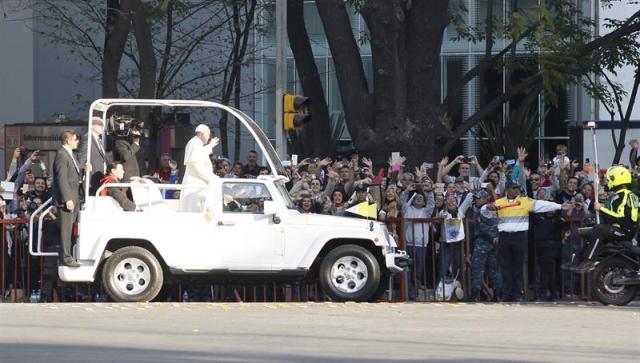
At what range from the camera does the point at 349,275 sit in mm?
18594

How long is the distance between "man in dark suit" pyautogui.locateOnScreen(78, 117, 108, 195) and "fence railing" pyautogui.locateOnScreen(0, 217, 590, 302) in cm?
144

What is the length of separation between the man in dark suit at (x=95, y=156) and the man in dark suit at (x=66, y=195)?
16cm

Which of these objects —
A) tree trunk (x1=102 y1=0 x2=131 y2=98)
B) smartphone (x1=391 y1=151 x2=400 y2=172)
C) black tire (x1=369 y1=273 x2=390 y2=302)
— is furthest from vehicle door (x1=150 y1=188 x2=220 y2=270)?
tree trunk (x1=102 y1=0 x2=131 y2=98)

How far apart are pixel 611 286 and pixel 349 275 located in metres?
3.22

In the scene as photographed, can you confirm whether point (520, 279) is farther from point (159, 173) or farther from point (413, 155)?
point (159, 173)

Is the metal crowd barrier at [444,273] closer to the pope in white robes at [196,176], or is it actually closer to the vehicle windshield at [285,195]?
the vehicle windshield at [285,195]

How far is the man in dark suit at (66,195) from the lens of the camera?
60.0ft

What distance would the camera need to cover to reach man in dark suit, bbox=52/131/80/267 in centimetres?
1830

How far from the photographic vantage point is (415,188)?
21.2 meters

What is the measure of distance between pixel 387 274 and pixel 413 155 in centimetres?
502

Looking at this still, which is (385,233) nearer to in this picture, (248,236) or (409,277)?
(248,236)

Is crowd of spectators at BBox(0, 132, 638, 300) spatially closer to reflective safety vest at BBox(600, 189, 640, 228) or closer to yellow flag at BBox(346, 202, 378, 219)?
yellow flag at BBox(346, 202, 378, 219)

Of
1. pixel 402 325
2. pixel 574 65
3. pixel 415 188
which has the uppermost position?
pixel 574 65

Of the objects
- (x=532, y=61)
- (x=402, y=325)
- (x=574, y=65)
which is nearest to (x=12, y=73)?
(x=532, y=61)
